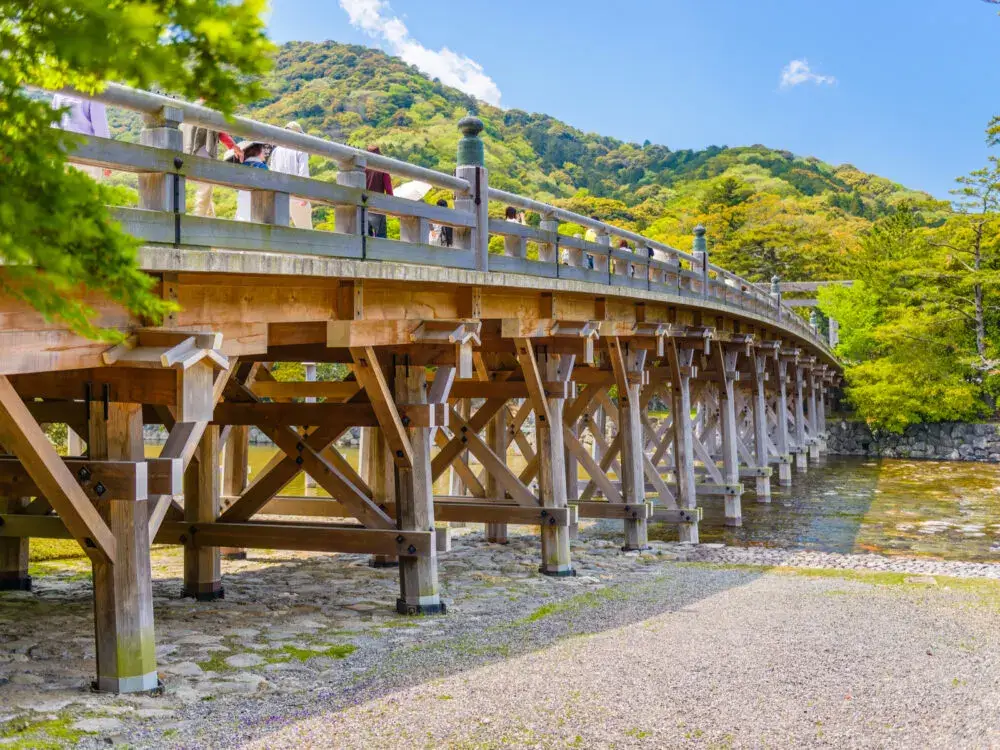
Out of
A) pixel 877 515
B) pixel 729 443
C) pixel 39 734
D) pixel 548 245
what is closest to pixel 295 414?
pixel 548 245

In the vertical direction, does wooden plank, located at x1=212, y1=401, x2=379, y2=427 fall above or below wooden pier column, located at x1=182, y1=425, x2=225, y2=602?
above

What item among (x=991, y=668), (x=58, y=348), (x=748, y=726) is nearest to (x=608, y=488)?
(x=991, y=668)

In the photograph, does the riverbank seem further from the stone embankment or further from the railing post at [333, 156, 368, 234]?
the stone embankment

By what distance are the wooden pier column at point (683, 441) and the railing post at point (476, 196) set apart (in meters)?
7.20

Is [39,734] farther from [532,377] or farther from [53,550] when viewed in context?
[53,550]

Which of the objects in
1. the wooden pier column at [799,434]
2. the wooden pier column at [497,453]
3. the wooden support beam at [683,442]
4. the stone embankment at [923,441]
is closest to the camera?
the wooden pier column at [497,453]

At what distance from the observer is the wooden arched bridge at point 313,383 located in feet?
17.6

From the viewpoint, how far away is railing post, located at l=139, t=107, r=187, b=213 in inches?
209

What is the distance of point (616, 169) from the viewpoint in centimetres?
12144

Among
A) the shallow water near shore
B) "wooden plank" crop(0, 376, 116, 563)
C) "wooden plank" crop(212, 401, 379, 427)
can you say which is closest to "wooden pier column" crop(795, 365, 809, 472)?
the shallow water near shore

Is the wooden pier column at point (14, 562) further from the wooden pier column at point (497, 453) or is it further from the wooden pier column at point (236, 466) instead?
the wooden pier column at point (497, 453)

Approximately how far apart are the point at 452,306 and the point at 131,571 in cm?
402

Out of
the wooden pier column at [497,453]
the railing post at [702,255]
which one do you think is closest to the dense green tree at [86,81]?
the wooden pier column at [497,453]

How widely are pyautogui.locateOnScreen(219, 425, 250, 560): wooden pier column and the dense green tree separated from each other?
9.10 meters
